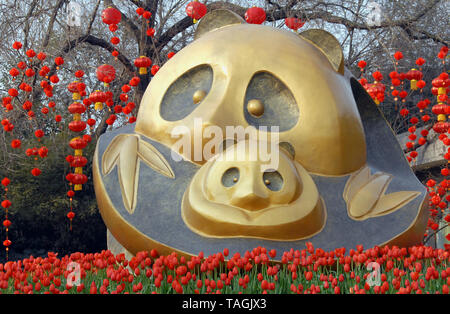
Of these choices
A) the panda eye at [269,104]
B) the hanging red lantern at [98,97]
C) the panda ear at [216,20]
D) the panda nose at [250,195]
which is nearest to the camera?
the panda nose at [250,195]

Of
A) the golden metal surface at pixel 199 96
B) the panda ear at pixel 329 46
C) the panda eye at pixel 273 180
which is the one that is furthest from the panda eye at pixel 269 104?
the panda ear at pixel 329 46

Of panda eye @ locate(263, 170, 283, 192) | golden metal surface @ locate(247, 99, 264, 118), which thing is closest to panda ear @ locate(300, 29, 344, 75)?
golden metal surface @ locate(247, 99, 264, 118)

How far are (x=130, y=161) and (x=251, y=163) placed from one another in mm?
1169

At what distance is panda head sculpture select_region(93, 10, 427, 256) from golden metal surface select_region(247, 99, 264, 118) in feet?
0.04

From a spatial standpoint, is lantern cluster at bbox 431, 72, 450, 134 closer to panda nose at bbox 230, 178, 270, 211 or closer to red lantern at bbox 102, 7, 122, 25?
panda nose at bbox 230, 178, 270, 211

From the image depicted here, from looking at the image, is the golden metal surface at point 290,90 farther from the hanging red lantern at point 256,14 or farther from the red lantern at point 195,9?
the red lantern at point 195,9

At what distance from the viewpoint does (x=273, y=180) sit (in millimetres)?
4234

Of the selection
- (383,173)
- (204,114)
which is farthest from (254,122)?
(383,173)

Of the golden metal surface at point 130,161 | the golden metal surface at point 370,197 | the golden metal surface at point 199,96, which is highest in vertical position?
the golden metal surface at point 199,96

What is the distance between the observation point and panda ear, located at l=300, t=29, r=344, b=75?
5105 millimetres

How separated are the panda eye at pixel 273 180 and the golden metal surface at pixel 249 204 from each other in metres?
0.04

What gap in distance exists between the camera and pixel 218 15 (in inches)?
215

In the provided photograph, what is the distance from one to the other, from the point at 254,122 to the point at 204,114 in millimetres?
443

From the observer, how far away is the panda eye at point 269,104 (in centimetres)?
466
